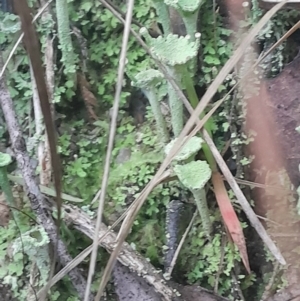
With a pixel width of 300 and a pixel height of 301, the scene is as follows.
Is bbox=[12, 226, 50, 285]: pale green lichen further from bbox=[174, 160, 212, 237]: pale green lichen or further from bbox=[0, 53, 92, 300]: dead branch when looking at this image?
bbox=[174, 160, 212, 237]: pale green lichen

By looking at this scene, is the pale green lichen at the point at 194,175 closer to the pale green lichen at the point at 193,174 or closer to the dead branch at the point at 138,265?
the pale green lichen at the point at 193,174

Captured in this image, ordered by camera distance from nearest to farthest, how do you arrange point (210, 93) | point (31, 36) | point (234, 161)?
point (31, 36), point (210, 93), point (234, 161)

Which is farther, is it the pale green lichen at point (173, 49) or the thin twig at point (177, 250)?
the thin twig at point (177, 250)

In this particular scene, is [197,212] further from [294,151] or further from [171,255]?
A: [294,151]

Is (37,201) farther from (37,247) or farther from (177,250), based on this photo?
(177,250)

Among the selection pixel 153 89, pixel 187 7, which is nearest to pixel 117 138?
pixel 153 89

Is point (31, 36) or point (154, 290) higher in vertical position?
point (31, 36)

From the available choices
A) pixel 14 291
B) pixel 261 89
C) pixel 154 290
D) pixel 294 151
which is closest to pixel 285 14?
pixel 261 89

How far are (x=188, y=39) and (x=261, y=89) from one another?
17 centimetres

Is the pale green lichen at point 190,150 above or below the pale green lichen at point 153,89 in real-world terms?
below

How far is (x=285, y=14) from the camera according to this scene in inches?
33.2

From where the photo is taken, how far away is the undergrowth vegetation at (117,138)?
0.83 meters

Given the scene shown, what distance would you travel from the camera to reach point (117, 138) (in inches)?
36.5

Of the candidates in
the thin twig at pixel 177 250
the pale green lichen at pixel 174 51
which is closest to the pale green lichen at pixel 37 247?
the thin twig at pixel 177 250
